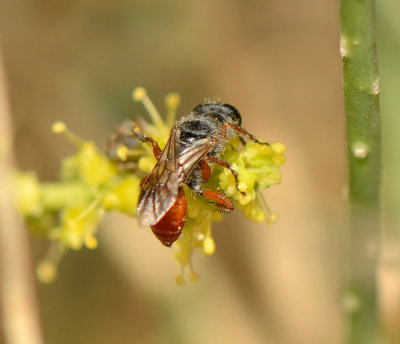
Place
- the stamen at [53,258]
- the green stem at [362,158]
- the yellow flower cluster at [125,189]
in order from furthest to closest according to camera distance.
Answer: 1. the stamen at [53,258]
2. the yellow flower cluster at [125,189]
3. the green stem at [362,158]

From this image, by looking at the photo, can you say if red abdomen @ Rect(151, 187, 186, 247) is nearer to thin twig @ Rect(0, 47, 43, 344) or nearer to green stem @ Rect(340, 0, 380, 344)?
green stem @ Rect(340, 0, 380, 344)

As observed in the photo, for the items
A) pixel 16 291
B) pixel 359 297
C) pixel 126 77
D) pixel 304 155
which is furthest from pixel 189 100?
pixel 359 297

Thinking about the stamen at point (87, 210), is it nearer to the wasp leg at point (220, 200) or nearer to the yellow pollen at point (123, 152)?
the yellow pollen at point (123, 152)

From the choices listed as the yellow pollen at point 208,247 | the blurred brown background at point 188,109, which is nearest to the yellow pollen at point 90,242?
the yellow pollen at point 208,247

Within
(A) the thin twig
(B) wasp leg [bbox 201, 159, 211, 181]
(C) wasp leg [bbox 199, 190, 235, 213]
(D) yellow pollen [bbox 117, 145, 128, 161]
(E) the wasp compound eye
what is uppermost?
(E) the wasp compound eye

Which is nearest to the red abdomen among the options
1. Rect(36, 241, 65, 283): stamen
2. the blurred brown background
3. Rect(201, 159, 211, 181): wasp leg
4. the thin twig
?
Rect(201, 159, 211, 181): wasp leg

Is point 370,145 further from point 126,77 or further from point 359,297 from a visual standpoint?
point 126,77

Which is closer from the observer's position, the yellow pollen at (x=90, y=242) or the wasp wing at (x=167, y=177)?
the wasp wing at (x=167, y=177)
